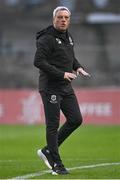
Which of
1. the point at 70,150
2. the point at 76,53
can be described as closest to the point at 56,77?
the point at 70,150

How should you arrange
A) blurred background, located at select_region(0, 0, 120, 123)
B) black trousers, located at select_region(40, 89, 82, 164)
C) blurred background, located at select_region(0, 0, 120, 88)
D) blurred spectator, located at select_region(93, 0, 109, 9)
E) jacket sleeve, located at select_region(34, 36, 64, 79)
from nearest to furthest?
jacket sleeve, located at select_region(34, 36, 64, 79), black trousers, located at select_region(40, 89, 82, 164), blurred background, located at select_region(0, 0, 120, 123), blurred background, located at select_region(0, 0, 120, 88), blurred spectator, located at select_region(93, 0, 109, 9)

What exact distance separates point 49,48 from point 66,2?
35.7 metres

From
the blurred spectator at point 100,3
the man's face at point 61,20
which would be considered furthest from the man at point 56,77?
the blurred spectator at point 100,3

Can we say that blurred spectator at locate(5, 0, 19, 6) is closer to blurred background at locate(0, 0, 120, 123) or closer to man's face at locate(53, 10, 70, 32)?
blurred background at locate(0, 0, 120, 123)

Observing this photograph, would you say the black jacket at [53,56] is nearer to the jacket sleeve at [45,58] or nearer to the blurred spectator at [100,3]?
the jacket sleeve at [45,58]

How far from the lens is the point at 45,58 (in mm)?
11016

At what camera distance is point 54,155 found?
11.1 m

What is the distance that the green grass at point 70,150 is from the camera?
37.0ft

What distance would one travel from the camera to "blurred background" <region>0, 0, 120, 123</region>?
29547mm

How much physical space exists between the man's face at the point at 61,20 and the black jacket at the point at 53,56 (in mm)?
86

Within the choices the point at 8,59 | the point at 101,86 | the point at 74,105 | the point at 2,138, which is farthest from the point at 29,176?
the point at 8,59

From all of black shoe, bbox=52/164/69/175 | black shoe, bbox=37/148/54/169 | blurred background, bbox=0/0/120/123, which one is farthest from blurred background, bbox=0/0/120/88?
black shoe, bbox=52/164/69/175

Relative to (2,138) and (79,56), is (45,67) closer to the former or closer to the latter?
(2,138)

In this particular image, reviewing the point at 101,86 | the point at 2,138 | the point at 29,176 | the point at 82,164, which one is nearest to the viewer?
the point at 29,176
